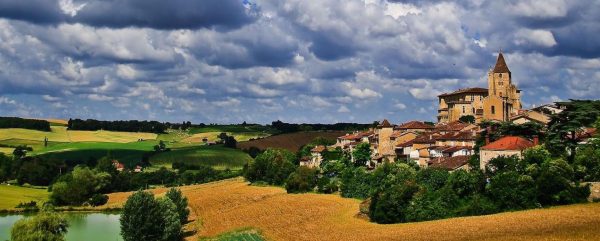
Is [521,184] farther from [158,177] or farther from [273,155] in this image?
[158,177]

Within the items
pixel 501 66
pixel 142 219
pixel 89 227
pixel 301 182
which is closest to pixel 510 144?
pixel 301 182

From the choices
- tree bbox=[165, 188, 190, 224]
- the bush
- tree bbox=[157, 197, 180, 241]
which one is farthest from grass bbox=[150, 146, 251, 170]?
tree bbox=[157, 197, 180, 241]

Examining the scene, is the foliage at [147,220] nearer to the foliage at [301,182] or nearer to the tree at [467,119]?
the foliage at [301,182]

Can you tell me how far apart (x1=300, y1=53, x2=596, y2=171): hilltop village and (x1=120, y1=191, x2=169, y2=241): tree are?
1286 inches

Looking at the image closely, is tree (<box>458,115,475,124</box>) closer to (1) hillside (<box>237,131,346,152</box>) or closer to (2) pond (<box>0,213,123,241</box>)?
(1) hillside (<box>237,131,346,152</box>)

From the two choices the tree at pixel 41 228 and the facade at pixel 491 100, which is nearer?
the tree at pixel 41 228

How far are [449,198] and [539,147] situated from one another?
35.4 ft

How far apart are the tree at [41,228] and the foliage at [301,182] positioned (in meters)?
42.6

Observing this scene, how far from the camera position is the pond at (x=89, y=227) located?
6994 cm

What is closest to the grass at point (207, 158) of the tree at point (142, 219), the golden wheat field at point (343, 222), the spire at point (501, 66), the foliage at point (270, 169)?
the foliage at point (270, 169)

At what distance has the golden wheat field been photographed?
4178 centimetres

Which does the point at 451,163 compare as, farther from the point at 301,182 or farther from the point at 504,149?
the point at 301,182

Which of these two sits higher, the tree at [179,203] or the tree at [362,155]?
the tree at [362,155]

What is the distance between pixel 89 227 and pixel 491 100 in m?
70.8
